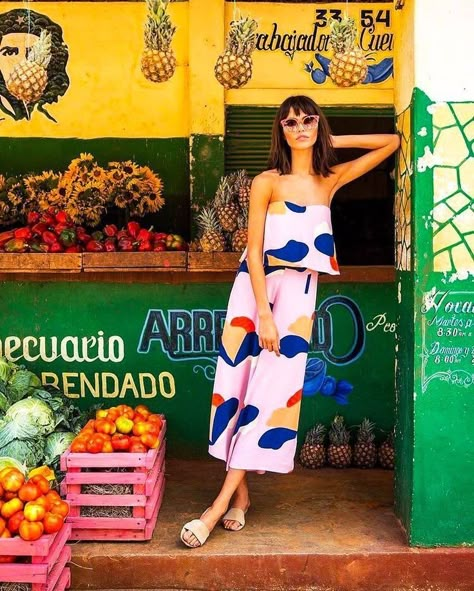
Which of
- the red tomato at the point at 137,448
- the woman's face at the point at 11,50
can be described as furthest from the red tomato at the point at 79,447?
the woman's face at the point at 11,50

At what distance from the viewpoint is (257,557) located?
4238 mm

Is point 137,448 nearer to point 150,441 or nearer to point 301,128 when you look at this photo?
point 150,441

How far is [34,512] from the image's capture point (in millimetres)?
3766

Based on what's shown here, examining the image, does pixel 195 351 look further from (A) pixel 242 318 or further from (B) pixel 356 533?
(B) pixel 356 533

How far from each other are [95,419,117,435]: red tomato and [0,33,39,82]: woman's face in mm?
3839

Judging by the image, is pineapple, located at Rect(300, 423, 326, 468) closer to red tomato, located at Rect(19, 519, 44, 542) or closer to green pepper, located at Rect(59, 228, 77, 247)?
green pepper, located at Rect(59, 228, 77, 247)

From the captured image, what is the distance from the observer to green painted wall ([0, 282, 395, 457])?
604cm

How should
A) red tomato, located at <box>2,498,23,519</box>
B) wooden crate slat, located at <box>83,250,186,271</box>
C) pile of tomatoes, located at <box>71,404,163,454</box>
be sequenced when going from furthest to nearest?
wooden crate slat, located at <box>83,250,186,271</box>, pile of tomatoes, located at <box>71,404,163,454</box>, red tomato, located at <box>2,498,23,519</box>

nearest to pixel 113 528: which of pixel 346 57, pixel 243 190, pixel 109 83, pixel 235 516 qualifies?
pixel 235 516

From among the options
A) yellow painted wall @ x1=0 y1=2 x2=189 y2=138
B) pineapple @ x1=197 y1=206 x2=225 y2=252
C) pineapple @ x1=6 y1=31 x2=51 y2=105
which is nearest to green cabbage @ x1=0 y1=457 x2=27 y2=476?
pineapple @ x1=197 y1=206 x2=225 y2=252

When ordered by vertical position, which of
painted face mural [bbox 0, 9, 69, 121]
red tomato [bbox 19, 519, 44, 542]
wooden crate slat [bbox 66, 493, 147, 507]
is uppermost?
painted face mural [bbox 0, 9, 69, 121]

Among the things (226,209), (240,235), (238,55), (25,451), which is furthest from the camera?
(226,209)

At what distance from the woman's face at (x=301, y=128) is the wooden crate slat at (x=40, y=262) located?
6.81 feet

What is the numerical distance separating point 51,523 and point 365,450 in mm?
2784
